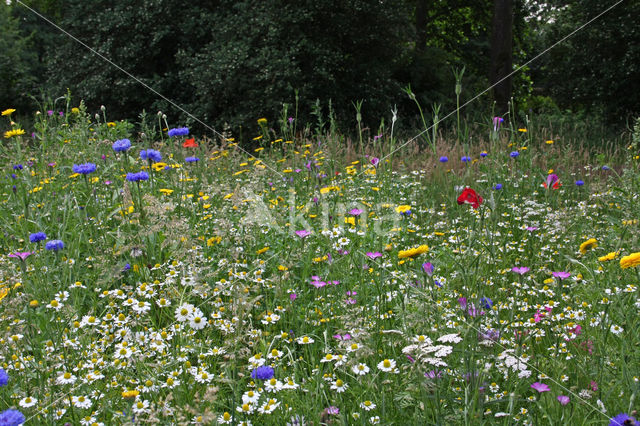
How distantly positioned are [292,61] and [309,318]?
787cm

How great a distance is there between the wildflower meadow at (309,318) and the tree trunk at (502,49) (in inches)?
272

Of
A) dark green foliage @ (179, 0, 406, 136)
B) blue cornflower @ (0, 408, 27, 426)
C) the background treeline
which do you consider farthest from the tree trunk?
blue cornflower @ (0, 408, 27, 426)

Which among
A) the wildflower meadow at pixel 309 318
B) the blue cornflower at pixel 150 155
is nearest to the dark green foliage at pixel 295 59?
the wildflower meadow at pixel 309 318

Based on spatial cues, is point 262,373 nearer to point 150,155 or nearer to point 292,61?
point 150,155

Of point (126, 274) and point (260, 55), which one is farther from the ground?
point (260, 55)

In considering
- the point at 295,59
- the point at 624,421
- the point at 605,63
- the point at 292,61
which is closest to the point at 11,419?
the point at 624,421

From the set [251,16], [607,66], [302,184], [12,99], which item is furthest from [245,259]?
[12,99]

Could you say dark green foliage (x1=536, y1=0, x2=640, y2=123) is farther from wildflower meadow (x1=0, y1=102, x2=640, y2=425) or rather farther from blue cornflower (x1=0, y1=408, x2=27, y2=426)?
blue cornflower (x1=0, y1=408, x2=27, y2=426)

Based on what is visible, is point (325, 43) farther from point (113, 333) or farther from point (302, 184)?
point (113, 333)

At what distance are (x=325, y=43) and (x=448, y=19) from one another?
8861 mm

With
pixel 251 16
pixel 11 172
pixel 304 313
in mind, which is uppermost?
pixel 251 16

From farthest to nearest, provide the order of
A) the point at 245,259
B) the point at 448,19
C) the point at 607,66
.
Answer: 1. the point at 448,19
2. the point at 607,66
3. the point at 245,259

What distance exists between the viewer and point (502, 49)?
33.1 feet

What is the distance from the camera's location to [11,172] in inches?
148
